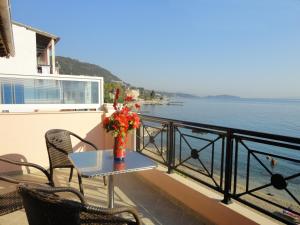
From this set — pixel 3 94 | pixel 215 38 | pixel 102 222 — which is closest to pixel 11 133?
pixel 3 94

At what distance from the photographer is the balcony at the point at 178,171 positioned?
2.45 metres

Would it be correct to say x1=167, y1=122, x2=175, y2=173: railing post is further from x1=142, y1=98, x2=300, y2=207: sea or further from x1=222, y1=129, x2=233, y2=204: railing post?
x1=222, y1=129, x2=233, y2=204: railing post

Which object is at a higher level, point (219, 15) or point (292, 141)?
point (219, 15)

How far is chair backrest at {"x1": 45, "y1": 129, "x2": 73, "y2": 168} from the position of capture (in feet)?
11.5

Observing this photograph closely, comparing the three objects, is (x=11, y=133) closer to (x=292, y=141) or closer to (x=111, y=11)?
(x=292, y=141)

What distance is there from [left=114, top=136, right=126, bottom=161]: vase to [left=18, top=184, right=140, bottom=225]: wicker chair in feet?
3.91

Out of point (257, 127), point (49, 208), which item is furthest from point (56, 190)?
point (257, 127)

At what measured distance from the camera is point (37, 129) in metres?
4.44

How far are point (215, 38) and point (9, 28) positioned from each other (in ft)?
68.0

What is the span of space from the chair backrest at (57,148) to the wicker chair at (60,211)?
2103 millimetres

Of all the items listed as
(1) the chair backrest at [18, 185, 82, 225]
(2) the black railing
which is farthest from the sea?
(1) the chair backrest at [18, 185, 82, 225]

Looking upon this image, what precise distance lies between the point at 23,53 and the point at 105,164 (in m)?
15.7

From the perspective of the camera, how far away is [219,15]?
31.1 feet

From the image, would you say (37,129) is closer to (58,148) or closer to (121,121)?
(58,148)
